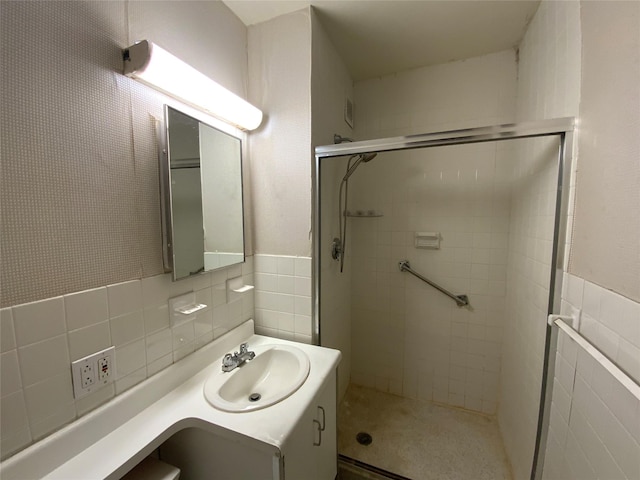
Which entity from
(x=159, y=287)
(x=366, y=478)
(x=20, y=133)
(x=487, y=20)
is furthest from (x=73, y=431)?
(x=487, y=20)

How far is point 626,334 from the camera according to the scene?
66 centimetres

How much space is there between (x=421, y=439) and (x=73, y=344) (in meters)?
1.90

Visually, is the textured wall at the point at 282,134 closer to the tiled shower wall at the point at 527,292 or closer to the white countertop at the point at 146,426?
the white countertop at the point at 146,426

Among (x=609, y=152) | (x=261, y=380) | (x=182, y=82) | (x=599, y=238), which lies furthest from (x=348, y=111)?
(x=261, y=380)

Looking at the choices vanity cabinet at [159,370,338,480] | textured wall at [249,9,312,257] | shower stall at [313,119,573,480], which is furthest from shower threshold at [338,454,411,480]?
textured wall at [249,9,312,257]

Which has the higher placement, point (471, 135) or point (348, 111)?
point (348, 111)

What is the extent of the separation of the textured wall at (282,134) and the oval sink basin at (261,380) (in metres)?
0.52

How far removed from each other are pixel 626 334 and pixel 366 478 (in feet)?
4.53

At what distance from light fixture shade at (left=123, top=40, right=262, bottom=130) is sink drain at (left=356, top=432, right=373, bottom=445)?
200 centimetres

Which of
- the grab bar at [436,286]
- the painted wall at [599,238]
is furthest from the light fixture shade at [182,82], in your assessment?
the grab bar at [436,286]

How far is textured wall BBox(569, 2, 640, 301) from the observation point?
2.13 feet

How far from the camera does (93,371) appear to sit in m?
0.77

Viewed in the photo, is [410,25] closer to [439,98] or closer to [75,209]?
[439,98]

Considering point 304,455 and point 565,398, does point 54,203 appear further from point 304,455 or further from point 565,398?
point 565,398
